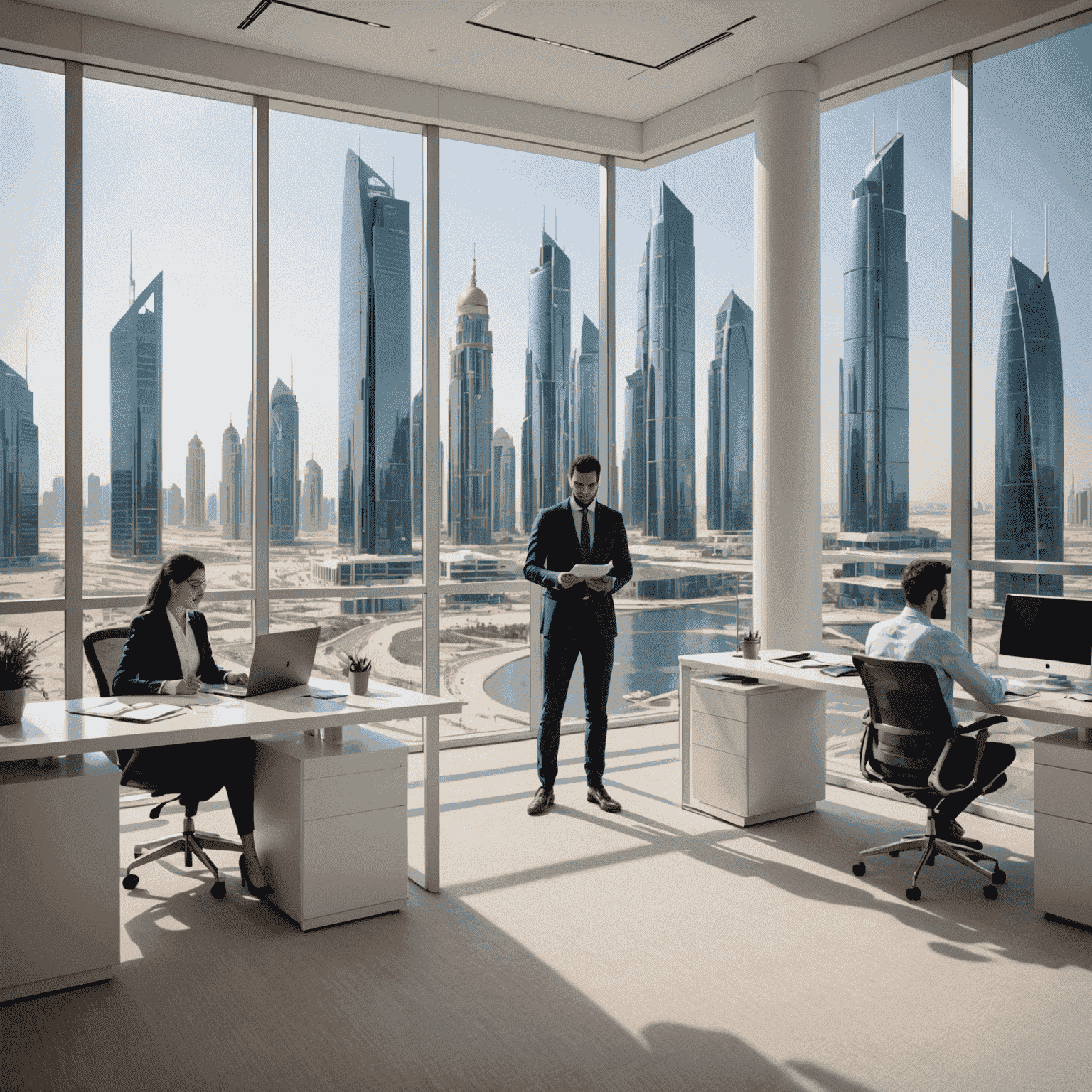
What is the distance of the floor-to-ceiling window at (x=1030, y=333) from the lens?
4.75 meters

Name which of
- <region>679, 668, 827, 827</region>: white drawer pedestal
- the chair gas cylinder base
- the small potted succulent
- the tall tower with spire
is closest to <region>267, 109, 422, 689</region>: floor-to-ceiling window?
the tall tower with spire

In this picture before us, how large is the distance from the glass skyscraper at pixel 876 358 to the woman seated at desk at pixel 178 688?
356 centimetres

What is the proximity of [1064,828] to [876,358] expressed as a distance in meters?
2.89

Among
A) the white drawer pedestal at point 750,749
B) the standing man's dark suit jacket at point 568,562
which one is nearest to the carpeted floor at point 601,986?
the white drawer pedestal at point 750,749

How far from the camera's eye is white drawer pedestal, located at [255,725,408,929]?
362 centimetres

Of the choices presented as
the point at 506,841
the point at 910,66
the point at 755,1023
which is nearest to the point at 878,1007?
the point at 755,1023

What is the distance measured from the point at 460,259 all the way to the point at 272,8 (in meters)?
1.83

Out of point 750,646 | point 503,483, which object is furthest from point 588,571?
point 503,483

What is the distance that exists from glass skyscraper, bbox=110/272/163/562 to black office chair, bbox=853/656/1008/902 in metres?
3.73

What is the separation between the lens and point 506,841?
4703 mm

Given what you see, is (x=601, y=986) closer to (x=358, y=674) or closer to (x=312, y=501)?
(x=358, y=674)

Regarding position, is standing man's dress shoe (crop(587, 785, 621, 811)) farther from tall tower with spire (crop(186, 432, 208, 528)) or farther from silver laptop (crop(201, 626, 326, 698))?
tall tower with spire (crop(186, 432, 208, 528))

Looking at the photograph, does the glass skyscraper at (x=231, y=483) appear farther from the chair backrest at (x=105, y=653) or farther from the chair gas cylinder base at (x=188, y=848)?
the chair gas cylinder base at (x=188, y=848)

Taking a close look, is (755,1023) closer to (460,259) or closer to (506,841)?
(506,841)
